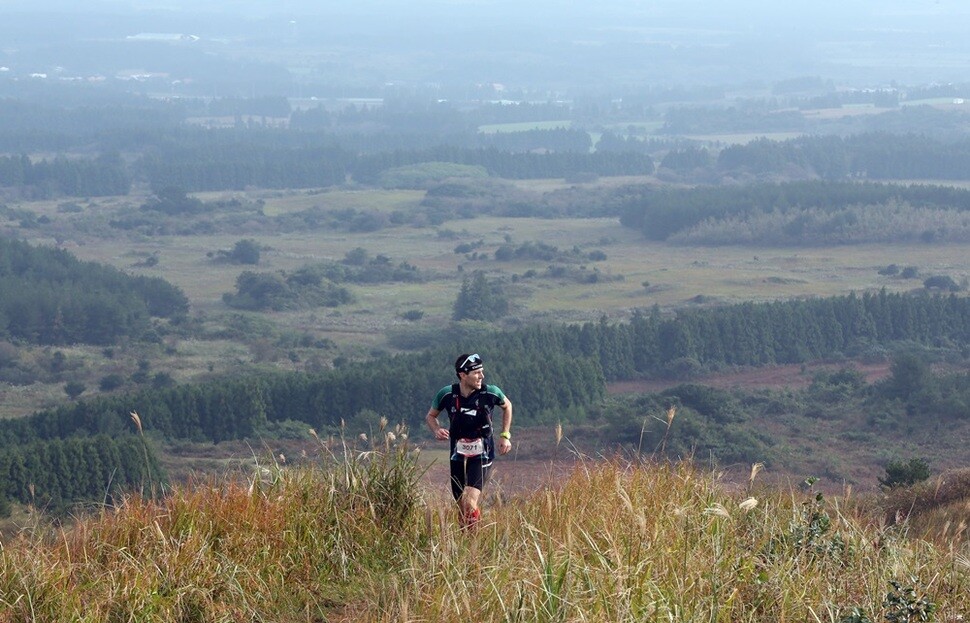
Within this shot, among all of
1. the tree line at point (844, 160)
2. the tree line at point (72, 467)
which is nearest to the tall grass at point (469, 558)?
the tree line at point (72, 467)

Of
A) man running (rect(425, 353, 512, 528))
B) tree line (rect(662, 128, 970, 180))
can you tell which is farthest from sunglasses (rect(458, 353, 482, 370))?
tree line (rect(662, 128, 970, 180))

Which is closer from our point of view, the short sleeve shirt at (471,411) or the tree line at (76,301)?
the short sleeve shirt at (471,411)

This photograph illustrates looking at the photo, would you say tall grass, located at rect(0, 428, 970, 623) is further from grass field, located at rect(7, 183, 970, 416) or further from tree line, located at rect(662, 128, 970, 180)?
tree line, located at rect(662, 128, 970, 180)

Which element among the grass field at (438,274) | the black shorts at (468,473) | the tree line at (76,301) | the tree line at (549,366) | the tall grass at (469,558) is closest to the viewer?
the tall grass at (469,558)

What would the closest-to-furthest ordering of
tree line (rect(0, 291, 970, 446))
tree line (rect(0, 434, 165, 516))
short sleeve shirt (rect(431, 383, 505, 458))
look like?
short sleeve shirt (rect(431, 383, 505, 458)) → tree line (rect(0, 434, 165, 516)) → tree line (rect(0, 291, 970, 446))

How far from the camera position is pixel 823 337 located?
4956 centimetres

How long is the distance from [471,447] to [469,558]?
1778 mm

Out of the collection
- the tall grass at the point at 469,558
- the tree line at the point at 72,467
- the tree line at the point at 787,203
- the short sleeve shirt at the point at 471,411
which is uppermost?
the short sleeve shirt at the point at 471,411

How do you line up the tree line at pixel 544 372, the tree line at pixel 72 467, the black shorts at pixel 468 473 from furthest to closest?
the tree line at pixel 544 372 → the tree line at pixel 72 467 → the black shorts at pixel 468 473

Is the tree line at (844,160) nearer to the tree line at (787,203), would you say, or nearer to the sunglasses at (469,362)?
the tree line at (787,203)

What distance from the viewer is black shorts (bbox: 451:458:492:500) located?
9.63m

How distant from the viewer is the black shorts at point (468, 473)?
9.63m

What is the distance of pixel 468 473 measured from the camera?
9641mm

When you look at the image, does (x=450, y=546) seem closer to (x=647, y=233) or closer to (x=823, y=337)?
(x=823, y=337)
